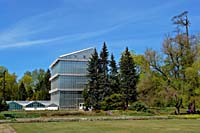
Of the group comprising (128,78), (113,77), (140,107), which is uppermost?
(113,77)

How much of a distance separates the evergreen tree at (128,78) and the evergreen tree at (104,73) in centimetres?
373

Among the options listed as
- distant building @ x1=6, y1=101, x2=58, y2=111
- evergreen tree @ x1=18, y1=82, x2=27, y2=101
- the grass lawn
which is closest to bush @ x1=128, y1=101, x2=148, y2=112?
the grass lawn

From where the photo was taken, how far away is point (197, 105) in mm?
43188

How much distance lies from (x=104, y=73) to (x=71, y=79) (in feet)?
61.9

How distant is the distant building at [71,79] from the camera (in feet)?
262

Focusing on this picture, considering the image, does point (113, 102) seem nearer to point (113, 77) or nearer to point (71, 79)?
point (113, 77)

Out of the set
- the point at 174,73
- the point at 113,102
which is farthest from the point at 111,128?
the point at 113,102

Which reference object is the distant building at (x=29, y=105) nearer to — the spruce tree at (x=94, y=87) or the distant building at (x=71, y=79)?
the distant building at (x=71, y=79)

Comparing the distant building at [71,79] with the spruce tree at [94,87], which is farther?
the distant building at [71,79]

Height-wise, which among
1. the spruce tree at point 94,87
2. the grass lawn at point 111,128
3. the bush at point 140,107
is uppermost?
the spruce tree at point 94,87

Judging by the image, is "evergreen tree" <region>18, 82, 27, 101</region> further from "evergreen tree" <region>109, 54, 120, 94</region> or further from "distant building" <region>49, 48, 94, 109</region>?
"evergreen tree" <region>109, 54, 120, 94</region>

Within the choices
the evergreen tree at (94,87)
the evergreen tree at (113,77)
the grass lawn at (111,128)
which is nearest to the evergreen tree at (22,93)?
the evergreen tree at (94,87)

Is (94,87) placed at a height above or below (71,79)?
below

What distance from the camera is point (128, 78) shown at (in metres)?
57.7
